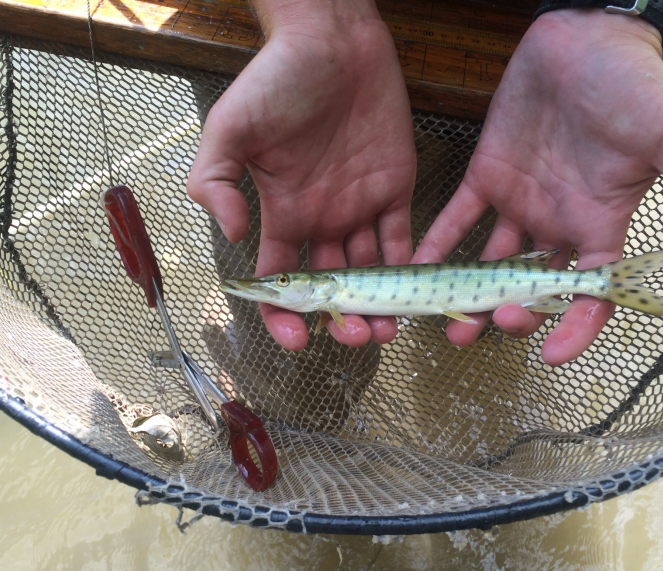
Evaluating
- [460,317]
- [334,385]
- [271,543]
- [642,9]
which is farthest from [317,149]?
[271,543]

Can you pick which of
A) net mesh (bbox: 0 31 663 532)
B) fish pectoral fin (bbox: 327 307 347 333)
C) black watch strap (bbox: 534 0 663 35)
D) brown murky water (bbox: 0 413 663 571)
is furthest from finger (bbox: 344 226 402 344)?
brown murky water (bbox: 0 413 663 571)

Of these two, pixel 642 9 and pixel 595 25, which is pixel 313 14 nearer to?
pixel 595 25

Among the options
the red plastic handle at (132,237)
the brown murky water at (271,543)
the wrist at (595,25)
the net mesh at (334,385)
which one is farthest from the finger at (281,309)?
the wrist at (595,25)

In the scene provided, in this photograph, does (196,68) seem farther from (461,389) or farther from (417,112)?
(461,389)

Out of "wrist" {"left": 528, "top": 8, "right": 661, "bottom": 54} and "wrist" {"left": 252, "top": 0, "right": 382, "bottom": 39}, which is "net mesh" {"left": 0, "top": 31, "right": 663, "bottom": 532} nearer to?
"wrist" {"left": 252, "top": 0, "right": 382, "bottom": 39}

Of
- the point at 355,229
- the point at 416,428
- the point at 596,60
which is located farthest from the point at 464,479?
the point at 596,60

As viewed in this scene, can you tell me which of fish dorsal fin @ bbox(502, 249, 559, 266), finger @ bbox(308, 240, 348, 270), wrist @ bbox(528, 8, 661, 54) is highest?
wrist @ bbox(528, 8, 661, 54)
